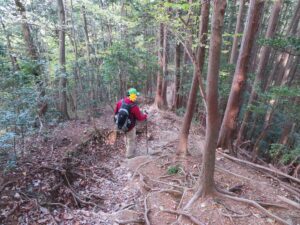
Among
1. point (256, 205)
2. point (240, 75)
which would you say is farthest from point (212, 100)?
point (240, 75)

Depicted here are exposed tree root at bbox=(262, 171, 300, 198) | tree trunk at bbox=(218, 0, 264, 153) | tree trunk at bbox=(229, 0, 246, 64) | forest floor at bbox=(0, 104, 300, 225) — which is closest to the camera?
forest floor at bbox=(0, 104, 300, 225)

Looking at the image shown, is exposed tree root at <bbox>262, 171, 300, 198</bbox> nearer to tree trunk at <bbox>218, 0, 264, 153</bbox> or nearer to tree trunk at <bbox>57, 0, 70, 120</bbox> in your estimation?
tree trunk at <bbox>218, 0, 264, 153</bbox>

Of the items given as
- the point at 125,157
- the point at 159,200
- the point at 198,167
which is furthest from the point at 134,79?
the point at 159,200

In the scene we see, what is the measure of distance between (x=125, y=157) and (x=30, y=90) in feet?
13.1

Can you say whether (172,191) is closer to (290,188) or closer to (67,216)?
(67,216)

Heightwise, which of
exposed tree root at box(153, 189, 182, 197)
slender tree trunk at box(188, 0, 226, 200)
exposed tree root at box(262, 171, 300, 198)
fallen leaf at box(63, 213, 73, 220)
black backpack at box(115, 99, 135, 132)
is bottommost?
exposed tree root at box(153, 189, 182, 197)

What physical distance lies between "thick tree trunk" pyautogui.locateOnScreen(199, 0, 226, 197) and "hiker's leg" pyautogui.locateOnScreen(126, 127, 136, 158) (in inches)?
144

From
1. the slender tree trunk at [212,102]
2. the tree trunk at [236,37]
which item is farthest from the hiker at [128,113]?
the tree trunk at [236,37]

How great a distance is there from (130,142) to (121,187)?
187 cm

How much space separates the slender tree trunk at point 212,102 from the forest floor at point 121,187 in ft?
1.20

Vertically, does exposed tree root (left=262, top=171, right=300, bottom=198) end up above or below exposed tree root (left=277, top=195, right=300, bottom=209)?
below

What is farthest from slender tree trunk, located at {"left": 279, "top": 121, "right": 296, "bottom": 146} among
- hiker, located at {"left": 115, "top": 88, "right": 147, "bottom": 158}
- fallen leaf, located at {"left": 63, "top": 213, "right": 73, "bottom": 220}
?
fallen leaf, located at {"left": 63, "top": 213, "right": 73, "bottom": 220}

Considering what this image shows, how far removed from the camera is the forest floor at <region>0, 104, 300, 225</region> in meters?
4.29

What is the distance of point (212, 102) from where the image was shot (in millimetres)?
3918
